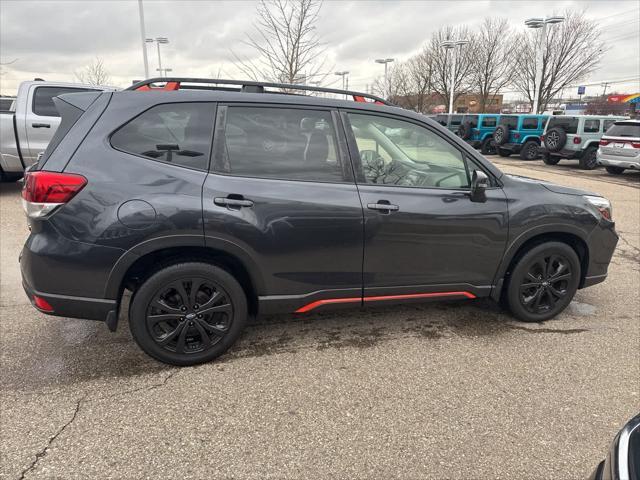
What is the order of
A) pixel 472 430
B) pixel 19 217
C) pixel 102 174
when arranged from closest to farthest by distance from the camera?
pixel 472 430
pixel 102 174
pixel 19 217

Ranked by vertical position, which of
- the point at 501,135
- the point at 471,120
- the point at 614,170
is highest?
the point at 471,120

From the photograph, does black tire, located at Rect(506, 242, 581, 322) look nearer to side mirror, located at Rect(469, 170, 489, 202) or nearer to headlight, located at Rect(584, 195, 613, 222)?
headlight, located at Rect(584, 195, 613, 222)

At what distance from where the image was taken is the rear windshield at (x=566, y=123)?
1645 cm

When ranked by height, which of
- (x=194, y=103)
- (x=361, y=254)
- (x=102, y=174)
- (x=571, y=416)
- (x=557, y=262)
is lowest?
(x=571, y=416)

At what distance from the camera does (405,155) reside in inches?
134

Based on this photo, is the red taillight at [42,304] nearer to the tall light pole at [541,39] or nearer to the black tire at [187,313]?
the black tire at [187,313]

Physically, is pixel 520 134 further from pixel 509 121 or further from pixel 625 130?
pixel 625 130

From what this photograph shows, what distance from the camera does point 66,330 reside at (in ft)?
11.6

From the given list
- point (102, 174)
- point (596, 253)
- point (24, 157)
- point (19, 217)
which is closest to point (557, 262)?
point (596, 253)

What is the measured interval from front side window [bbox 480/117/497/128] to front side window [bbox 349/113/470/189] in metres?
19.6

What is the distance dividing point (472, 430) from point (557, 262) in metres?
1.85

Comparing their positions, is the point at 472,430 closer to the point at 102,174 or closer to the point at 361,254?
the point at 361,254

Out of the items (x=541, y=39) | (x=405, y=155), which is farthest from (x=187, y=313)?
(x=541, y=39)

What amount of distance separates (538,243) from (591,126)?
15.4m
